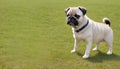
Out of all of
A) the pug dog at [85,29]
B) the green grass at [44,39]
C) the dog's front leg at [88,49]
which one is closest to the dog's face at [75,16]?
the pug dog at [85,29]

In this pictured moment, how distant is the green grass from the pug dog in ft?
1.57

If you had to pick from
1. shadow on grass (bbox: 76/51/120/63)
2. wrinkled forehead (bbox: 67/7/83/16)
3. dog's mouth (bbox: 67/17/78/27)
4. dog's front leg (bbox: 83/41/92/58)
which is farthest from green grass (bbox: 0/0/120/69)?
wrinkled forehead (bbox: 67/7/83/16)

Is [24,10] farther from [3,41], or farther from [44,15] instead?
[3,41]

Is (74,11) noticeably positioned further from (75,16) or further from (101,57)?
(101,57)

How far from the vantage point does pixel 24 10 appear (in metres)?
17.2

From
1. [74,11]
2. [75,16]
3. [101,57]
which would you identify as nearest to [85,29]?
[75,16]

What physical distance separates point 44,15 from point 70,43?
549cm

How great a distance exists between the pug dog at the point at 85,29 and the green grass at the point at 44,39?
1.57 ft

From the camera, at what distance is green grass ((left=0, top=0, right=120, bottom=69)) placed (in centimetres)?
870

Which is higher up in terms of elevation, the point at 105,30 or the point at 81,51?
the point at 105,30

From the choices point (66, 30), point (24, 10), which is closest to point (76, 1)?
point (24, 10)

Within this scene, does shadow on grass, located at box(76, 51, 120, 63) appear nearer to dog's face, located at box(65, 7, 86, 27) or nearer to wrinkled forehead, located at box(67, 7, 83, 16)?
dog's face, located at box(65, 7, 86, 27)

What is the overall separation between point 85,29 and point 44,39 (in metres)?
2.72

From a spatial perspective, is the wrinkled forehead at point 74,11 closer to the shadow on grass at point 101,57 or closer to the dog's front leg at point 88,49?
the dog's front leg at point 88,49
